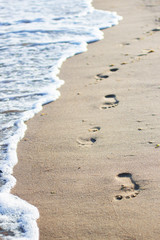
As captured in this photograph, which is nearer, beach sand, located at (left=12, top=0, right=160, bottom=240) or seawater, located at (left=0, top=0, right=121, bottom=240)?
beach sand, located at (left=12, top=0, right=160, bottom=240)

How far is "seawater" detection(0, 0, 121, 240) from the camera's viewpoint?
93.8 inches

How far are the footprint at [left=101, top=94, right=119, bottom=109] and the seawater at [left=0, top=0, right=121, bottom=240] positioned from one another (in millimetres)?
600

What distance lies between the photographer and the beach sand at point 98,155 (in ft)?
7.14

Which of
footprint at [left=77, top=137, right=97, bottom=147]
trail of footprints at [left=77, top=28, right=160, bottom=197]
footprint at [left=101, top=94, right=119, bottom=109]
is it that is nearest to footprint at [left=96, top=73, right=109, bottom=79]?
trail of footprints at [left=77, top=28, right=160, bottom=197]

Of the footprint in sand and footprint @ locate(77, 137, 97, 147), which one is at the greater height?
footprint @ locate(77, 137, 97, 147)

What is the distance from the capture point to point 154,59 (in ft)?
15.4

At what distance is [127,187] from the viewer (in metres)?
2.44

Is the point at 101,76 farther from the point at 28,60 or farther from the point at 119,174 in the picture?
the point at 119,174

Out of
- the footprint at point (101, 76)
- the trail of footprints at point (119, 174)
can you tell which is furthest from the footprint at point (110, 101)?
the footprint at point (101, 76)

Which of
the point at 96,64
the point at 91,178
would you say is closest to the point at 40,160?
the point at 91,178

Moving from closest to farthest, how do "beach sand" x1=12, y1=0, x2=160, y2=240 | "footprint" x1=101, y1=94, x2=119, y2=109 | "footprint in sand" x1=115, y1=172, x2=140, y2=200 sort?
"beach sand" x1=12, y1=0, x2=160, y2=240, "footprint in sand" x1=115, y1=172, x2=140, y2=200, "footprint" x1=101, y1=94, x2=119, y2=109

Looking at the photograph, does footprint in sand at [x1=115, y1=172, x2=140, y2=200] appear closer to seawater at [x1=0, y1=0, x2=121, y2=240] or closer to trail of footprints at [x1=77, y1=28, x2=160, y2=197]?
trail of footprints at [x1=77, y1=28, x2=160, y2=197]

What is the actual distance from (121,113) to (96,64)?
1.57 metres

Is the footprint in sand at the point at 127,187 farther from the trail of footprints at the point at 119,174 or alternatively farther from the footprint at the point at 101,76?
the footprint at the point at 101,76
